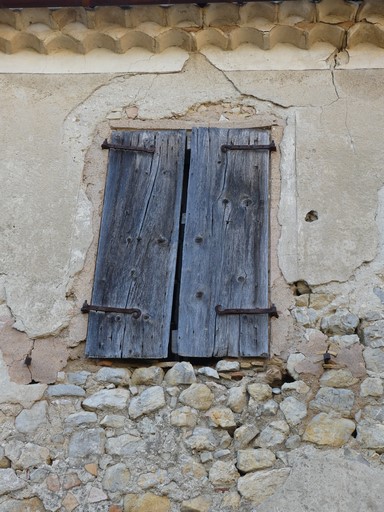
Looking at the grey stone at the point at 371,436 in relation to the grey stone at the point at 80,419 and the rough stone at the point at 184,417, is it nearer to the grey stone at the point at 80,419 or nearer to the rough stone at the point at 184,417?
the rough stone at the point at 184,417

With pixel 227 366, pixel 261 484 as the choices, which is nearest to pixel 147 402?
pixel 227 366

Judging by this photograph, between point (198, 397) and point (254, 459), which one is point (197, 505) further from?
point (198, 397)

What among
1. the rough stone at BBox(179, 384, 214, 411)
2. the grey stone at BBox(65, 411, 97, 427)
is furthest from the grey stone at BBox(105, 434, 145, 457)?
the rough stone at BBox(179, 384, 214, 411)

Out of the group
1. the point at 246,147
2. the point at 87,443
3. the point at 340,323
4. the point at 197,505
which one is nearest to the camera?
the point at 197,505

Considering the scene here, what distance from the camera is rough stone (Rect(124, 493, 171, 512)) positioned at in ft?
14.6

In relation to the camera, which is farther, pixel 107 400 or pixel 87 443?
pixel 107 400

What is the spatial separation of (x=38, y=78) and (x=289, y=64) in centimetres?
164

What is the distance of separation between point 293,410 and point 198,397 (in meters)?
0.49

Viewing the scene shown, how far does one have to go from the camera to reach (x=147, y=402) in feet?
15.7

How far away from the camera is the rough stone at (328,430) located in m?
4.60

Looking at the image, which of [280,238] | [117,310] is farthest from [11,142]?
[280,238]

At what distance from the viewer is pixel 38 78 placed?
609 centimetres

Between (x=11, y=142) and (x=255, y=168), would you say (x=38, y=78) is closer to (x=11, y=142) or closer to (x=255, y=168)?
(x=11, y=142)

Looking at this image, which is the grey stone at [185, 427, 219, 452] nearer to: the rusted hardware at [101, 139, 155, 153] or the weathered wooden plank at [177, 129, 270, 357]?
the weathered wooden plank at [177, 129, 270, 357]
